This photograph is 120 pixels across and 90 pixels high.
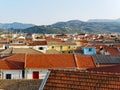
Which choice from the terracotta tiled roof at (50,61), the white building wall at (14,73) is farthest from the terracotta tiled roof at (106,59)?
the white building wall at (14,73)

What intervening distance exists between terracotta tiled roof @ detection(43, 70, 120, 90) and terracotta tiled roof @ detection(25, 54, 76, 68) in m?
21.1

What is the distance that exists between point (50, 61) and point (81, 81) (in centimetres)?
2340

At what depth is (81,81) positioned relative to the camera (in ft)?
52.4

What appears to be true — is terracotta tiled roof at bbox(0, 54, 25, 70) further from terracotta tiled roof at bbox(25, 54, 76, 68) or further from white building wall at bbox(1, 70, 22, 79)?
terracotta tiled roof at bbox(25, 54, 76, 68)

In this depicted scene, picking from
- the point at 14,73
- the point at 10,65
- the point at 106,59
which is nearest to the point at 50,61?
the point at 14,73

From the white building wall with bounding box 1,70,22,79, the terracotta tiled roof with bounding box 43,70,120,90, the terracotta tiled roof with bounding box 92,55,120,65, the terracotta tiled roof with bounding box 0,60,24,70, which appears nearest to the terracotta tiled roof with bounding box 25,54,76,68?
the terracotta tiled roof with bounding box 0,60,24,70

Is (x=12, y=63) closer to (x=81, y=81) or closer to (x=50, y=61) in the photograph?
(x=50, y=61)

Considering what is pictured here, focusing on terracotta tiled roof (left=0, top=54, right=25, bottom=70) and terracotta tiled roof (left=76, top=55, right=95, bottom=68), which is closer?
terracotta tiled roof (left=0, top=54, right=25, bottom=70)

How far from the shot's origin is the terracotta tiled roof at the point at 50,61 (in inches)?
1496

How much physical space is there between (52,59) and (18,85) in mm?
12986

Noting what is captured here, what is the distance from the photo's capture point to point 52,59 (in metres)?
39.9

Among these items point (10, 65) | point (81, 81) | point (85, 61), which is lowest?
point (10, 65)

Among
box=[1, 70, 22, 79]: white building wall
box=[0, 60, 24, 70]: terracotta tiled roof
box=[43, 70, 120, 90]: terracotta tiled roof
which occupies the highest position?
box=[43, 70, 120, 90]: terracotta tiled roof

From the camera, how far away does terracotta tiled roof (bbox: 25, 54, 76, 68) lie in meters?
38.0
